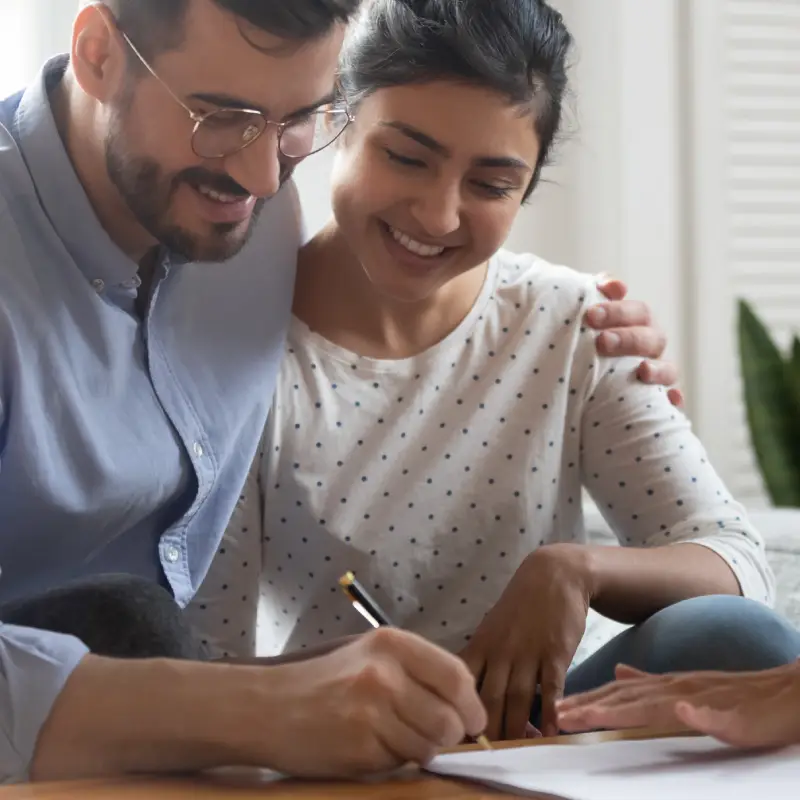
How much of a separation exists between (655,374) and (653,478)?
12 cm

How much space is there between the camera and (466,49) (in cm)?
119

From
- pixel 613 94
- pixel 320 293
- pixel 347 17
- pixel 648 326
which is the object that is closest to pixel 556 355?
pixel 648 326

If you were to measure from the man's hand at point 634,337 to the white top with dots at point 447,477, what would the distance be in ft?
0.05

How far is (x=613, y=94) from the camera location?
8.28ft

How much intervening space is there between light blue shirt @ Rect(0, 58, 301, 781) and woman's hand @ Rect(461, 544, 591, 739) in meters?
0.29

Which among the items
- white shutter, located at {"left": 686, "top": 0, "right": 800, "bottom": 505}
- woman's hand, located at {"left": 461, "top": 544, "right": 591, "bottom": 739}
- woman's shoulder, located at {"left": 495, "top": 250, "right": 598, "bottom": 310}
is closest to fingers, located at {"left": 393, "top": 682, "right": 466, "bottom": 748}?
woman's hand, located at {"left": 461, "top": 544, "right": 591, "bottom": 739}

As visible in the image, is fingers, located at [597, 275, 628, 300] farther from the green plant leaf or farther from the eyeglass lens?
the green plant leaf

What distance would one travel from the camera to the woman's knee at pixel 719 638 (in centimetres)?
99

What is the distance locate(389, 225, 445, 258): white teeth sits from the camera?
1.25 metres

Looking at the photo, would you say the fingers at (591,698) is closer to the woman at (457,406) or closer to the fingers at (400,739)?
the fingers at (400,739)

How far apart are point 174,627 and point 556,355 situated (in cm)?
55

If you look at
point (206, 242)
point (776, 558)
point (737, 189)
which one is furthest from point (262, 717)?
point (737, 189)

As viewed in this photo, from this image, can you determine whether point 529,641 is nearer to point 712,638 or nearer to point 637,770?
point 712,638

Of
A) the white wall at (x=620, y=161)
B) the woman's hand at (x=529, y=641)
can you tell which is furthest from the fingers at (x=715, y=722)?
the white wall at (x=620, y=161)
